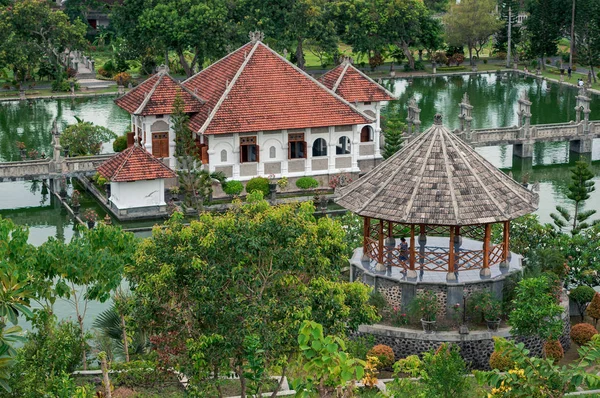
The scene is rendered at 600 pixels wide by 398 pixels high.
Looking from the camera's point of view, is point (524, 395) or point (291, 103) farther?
point (291, 103)

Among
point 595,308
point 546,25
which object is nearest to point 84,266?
point 595,308

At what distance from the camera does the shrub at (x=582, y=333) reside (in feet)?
110

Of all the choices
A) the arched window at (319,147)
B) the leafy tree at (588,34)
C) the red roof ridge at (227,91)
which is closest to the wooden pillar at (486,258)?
the red roof ridge at (227,91)

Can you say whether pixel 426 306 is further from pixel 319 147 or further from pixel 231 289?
pixel 319 147

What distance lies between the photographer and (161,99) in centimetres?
5075

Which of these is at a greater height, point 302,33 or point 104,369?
point 302,33

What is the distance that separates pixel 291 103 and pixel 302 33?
94.0ft

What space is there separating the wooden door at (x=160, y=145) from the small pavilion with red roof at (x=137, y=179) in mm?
2909

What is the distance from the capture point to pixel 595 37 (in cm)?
8069

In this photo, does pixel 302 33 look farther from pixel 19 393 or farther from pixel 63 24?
pixel 19 393

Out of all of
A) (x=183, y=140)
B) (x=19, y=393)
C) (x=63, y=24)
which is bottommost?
(x=19, y=393)

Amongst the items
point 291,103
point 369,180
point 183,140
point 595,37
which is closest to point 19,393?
point 369,180

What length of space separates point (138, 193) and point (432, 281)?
706 inches

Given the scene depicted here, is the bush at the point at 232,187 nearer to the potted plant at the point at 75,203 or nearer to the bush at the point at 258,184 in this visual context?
the bush at the point at 258,184
